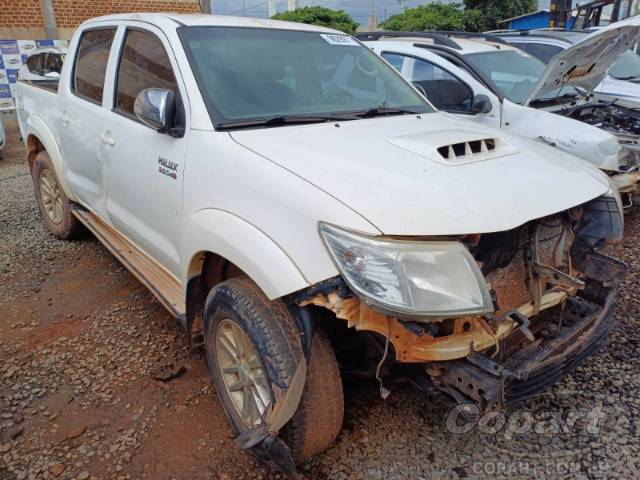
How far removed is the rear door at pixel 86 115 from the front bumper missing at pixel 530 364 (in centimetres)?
261

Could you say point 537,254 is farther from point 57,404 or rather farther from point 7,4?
point 7,4

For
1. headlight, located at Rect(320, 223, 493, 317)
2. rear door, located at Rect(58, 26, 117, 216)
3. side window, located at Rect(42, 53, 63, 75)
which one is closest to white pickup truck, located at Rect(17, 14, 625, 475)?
headlight, located at Rect(320, 223, 493, 317)

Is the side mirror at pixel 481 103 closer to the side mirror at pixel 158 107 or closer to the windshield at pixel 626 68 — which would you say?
the side mirror at pixel 158 107

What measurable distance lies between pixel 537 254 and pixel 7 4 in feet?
44.6

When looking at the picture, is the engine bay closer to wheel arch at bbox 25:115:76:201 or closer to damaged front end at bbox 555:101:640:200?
damaged front end at bbox 555:101:640:200

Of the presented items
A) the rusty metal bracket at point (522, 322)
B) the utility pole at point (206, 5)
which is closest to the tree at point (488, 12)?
the utility pole at point (206, 5)

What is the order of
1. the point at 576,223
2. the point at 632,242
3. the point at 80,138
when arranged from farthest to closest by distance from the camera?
the point at 632,242
the point at 80,138
the point at 576,223

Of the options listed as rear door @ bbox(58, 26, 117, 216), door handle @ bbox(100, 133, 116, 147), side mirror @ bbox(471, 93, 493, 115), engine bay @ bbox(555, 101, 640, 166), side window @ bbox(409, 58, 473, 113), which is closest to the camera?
door handle @ bbox(100, 133, 116, 147)

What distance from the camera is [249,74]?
2.69 metres

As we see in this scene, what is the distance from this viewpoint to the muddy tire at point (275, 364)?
1.95 metres

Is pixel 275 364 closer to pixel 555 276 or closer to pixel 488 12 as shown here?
pixel 555 276

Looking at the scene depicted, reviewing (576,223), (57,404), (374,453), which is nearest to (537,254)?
(576,223)

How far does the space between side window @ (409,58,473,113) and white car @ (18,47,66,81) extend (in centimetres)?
384

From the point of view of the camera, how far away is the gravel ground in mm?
2234
